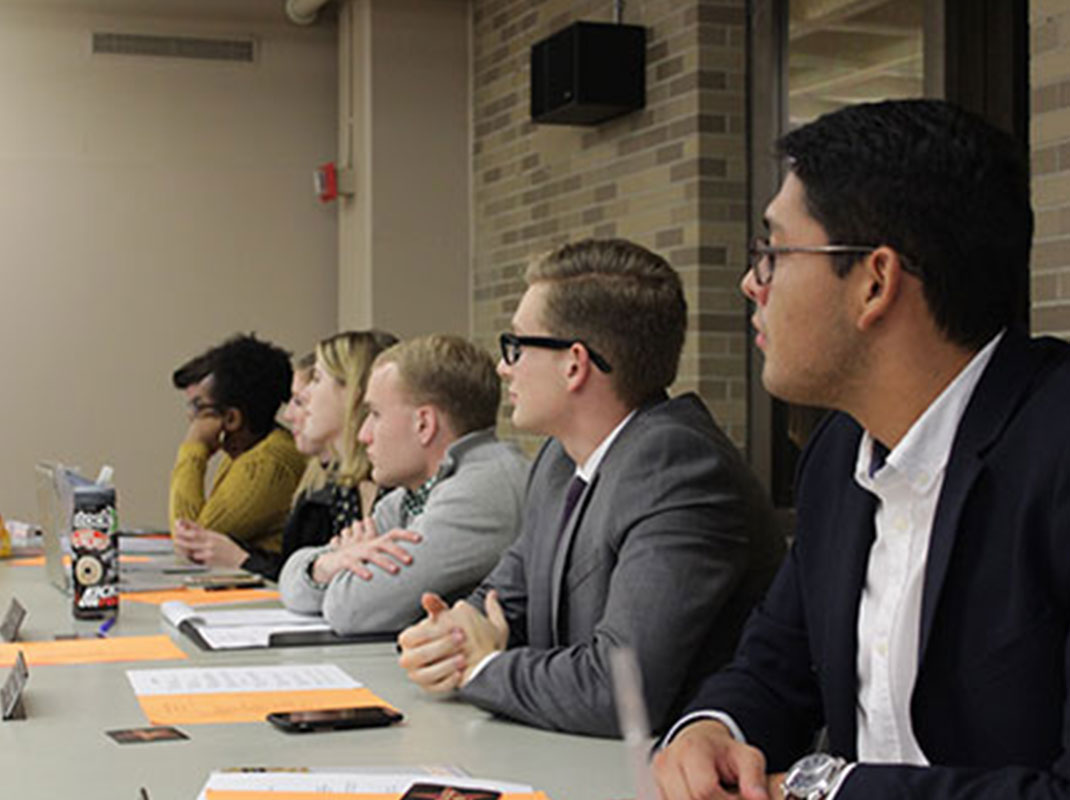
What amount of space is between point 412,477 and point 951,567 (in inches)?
68.9

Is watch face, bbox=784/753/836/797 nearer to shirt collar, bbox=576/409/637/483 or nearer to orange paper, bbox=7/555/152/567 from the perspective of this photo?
shirt collar, bbox=576/409/637/483

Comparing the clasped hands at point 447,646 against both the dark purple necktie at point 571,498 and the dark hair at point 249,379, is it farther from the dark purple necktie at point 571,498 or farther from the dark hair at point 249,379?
the dark hair at point 249,379

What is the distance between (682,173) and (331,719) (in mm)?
3245

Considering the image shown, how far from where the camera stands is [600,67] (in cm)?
514

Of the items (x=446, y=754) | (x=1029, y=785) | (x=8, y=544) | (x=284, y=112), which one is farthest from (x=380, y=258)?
(x=1029, y=785)

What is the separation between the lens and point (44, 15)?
22.7 feet

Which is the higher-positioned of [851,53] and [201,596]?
[851,53]

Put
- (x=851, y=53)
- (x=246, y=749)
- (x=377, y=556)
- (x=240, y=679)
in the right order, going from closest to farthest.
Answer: (x=246, y=749) → (x=240, y=679) → (x=377, y=556) → (x=851, y=53)

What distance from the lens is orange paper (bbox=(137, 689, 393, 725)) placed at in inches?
81.4

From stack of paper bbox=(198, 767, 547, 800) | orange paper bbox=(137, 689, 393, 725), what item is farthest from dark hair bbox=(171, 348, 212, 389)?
stack of paper bbox=(198, 767, 547, 800)

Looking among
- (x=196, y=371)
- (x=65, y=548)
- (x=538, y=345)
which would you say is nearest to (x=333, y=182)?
(x=196, y=371)

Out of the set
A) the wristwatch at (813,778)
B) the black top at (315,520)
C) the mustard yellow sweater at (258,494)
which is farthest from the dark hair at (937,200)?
the mustard yellow sweater at (258,494)

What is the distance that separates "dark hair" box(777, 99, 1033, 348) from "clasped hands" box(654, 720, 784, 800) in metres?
0.53

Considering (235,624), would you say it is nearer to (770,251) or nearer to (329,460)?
(329,460)
